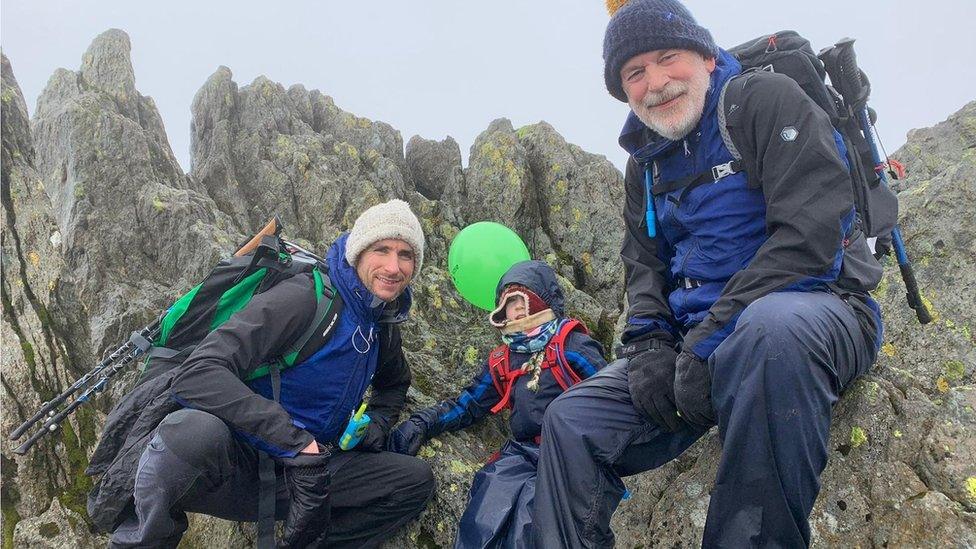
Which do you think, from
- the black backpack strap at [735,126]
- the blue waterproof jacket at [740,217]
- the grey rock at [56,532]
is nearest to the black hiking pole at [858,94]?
the blue waterproof jacket at [740,217]

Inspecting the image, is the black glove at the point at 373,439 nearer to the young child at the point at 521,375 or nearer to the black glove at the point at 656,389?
the young child at the point at 521,375

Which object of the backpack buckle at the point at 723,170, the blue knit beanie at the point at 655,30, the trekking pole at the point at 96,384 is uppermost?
the blue knit beanie at the point at 655,30

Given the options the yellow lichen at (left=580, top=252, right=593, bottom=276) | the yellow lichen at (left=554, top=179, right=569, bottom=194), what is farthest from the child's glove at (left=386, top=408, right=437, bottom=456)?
the yellow lichen at (left=554, top=179, right=569, bottom=194)

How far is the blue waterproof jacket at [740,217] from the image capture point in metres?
A: 4.07

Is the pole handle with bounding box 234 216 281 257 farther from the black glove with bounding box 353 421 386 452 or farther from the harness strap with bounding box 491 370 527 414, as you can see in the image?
the harness strap with bounding box 491 370 527 414

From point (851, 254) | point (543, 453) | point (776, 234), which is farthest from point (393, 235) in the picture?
point (851, 254)

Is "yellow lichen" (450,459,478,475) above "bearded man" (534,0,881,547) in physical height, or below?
below

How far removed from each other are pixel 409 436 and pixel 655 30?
5.16m

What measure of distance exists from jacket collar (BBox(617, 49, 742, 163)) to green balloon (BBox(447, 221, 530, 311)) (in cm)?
426

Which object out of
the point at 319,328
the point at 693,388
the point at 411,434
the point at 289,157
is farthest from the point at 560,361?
the point at 289,157

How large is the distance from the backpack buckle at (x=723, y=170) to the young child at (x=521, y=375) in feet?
10.4

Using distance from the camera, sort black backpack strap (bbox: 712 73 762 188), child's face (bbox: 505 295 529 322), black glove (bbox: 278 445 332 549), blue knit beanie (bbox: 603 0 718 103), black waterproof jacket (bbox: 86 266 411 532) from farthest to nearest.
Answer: child's face (bbox: 505 295 529 322)
black glove (bbox: 278 445 332 549)
black waterproof jacket (bbox: 86 266 411 532)
blue knit beanie (bbox: 603 0 718 103)
black backpack strap (bbox: 712 73 762 188)

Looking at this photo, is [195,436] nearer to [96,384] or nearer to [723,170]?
[96,384]

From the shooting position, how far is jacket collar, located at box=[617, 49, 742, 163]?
484 centimetres
